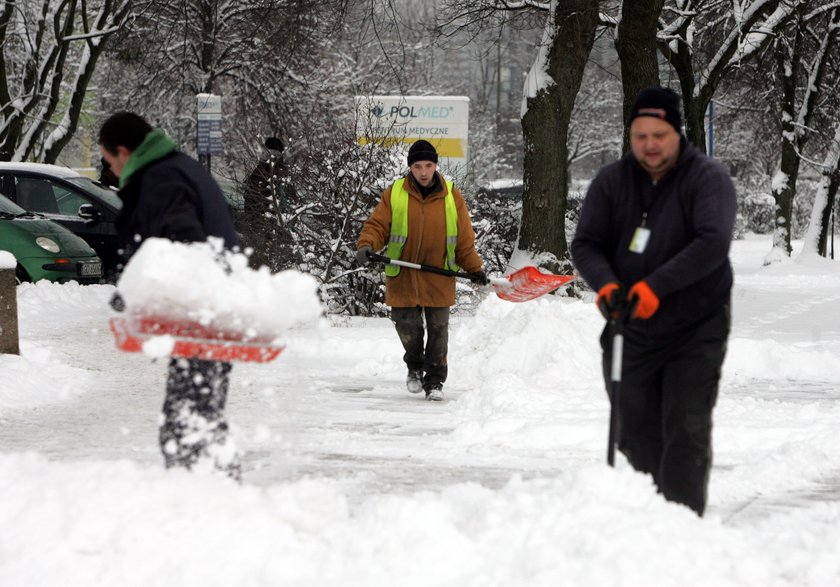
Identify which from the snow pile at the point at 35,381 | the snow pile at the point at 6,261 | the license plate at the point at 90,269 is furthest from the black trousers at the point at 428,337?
the license plate at the point at 90,269

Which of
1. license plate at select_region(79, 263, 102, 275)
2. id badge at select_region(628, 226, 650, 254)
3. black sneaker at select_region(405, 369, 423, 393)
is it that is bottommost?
black sneaker at select_region(405, 369, 423, 393)

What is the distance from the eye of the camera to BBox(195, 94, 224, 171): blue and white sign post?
17422 mm

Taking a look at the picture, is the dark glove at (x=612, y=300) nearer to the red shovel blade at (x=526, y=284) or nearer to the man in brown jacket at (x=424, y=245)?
the man in brown jacket at (x=424, y=245)

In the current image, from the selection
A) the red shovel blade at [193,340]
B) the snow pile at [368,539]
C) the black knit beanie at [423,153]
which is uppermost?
the black knit beanie at [423,153]

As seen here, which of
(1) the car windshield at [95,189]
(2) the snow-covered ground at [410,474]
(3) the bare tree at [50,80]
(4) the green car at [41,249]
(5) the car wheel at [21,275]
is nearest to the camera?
(2) the snow-covered ground at [410,474]

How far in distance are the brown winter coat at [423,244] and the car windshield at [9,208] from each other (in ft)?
25.0

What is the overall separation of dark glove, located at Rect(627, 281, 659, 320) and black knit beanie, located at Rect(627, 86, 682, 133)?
68 centimetres

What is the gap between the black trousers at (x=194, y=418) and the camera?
4.77 meters

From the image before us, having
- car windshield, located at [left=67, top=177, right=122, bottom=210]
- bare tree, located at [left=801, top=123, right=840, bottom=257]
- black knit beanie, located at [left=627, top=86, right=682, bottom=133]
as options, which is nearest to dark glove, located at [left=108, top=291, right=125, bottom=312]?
black knit beanie, located at [left=627, top=86, right=682, bottom=133]

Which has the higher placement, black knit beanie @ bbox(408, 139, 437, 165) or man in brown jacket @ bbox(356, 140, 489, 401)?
black knit beanie @ bbox(408, 139, 437, 165)

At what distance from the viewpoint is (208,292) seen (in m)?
4.44

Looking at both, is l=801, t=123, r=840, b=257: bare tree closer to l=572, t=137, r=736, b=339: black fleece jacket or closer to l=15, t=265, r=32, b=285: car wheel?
l=15, t=265, r=32, b=285: car wheel

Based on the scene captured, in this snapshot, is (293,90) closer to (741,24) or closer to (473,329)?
(741,24)

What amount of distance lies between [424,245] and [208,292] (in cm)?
424
